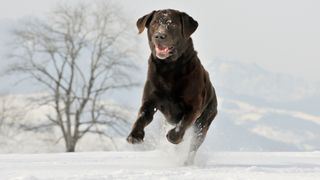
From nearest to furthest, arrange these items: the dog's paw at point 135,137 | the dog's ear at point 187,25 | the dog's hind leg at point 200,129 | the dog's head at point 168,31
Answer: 1. the dog's paw at point 135,137
2. the dog's head at point 168,31
3. the dog's ear at point 187,25
4. the dog's hind leg at point 200,129

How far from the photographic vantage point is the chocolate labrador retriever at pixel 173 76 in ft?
20.0

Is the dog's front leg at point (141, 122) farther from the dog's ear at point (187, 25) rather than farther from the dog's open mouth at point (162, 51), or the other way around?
the dog's ear at point (187, 25)

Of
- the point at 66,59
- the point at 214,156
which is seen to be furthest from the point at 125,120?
the point at 214,156

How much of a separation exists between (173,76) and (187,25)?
0.60 meters

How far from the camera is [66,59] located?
29.1m

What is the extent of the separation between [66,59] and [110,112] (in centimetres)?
351

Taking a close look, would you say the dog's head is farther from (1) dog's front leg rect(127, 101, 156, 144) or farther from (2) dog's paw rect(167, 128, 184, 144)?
(2) dog's paw rect(167, 128, 184, 144)

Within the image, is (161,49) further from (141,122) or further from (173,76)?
(141,122)

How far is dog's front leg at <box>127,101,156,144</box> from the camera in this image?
232 inches

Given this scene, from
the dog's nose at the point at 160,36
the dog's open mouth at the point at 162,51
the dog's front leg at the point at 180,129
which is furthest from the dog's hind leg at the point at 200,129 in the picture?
the dog's nose at the point at 160,36

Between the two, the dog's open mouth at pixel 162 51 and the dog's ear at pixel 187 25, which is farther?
the dog's ear at pixel 187 25

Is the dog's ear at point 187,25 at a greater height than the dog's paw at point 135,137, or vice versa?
the dog's ear at point 187,25

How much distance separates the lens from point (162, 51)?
6.02 meters

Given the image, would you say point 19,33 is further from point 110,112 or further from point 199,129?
point 199,129
